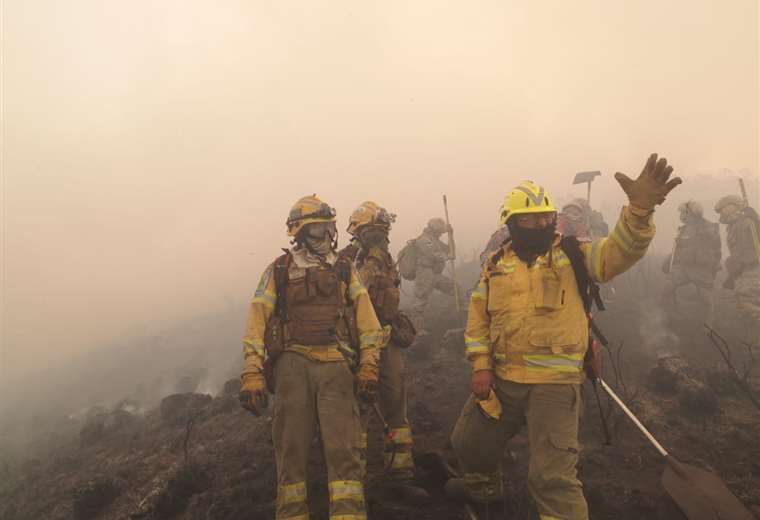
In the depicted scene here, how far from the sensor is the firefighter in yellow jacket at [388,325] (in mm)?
4797

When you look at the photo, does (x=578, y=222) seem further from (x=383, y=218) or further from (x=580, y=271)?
(x=580, y=271)

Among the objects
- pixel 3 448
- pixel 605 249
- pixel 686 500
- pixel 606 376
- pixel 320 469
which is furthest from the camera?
pixel 3 448

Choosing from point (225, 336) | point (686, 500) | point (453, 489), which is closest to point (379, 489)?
point (453, 489)

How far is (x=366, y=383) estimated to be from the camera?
152 inches

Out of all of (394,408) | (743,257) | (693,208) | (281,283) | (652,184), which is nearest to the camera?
(652,184)

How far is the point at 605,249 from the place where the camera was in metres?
3.03

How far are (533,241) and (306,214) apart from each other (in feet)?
7.55

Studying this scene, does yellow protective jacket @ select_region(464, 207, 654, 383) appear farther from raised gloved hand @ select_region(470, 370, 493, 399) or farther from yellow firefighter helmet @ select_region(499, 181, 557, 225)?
yellow firefighter helmet @ select_region(499, 181, 557, 225)

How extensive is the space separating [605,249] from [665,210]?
45241mm

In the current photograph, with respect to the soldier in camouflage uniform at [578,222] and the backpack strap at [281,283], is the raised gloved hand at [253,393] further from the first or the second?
the soldier in camouflage uniform at [578,222]

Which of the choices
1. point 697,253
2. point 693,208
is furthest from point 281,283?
point 693,208

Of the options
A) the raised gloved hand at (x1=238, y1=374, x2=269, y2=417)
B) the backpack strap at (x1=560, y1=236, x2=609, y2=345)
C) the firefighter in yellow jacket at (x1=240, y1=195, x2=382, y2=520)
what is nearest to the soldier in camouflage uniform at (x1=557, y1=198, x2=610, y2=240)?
the backpack strap at (x1=560, y1=236, x2=609, y2=345)

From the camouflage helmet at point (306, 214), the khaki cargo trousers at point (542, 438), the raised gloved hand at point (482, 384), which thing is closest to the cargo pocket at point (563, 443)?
the khaki cargo trousers at point (542, 438)

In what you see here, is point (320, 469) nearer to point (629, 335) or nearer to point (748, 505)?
point (748, 505)
